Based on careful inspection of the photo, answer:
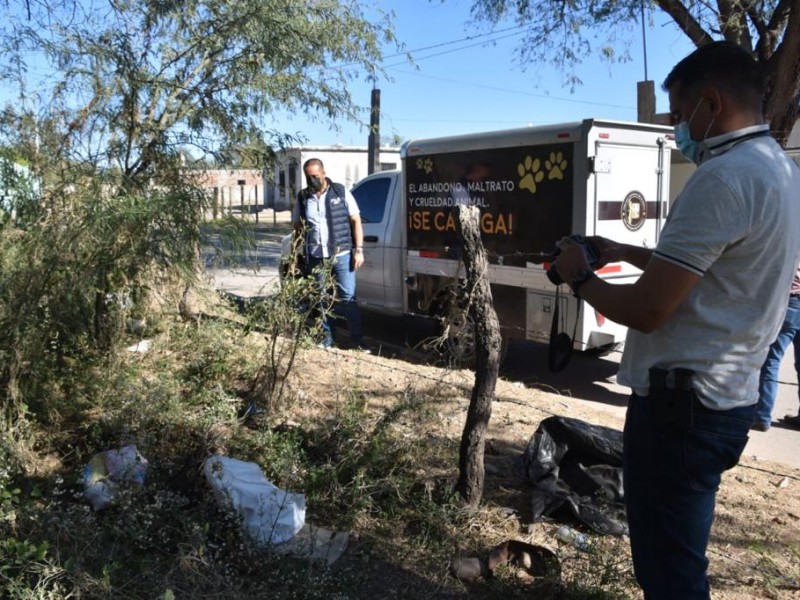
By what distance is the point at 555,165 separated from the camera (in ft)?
20.5

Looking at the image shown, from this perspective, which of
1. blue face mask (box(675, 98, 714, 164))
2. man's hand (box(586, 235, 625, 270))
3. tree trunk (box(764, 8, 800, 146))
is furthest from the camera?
tree trunk (box(764, 8, 800, 146))

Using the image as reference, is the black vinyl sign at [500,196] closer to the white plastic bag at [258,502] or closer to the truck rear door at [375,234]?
the truck rear door at [375,234]

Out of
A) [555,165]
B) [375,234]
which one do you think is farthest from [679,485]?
[375,234]

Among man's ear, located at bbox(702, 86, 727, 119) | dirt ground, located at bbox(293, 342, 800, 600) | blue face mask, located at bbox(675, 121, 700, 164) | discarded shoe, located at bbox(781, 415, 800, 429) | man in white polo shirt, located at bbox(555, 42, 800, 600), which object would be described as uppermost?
man's ear, located at bbox(702, 86, 727, 119)

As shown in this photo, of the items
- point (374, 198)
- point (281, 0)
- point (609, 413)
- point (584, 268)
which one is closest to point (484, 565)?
point (584, 268)

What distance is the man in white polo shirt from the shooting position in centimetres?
182

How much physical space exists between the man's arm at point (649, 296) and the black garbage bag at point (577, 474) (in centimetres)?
172

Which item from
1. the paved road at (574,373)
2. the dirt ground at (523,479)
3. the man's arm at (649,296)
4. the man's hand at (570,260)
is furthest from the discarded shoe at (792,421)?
the man's arm at (649,296)

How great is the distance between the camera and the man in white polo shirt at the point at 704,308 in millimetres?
1817

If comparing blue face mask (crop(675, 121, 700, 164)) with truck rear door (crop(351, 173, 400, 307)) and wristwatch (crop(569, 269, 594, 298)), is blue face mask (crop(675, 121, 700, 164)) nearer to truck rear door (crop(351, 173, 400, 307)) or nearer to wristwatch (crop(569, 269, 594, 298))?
wristwatch (crop(569, 269, 594, 298))

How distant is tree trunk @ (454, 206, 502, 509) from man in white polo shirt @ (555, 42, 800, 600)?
4.39 ft

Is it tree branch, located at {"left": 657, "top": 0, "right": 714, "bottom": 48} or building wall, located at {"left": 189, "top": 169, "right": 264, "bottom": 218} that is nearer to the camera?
building wall, located at {"left": 189, "top": 169, "right": 264, "bottom": 218}

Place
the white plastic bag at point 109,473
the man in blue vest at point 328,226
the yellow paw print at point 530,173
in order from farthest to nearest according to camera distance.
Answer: the man in blue vest at point 328,226, the yellow paw print at point 530,173, the white plastic bag at point 109,473

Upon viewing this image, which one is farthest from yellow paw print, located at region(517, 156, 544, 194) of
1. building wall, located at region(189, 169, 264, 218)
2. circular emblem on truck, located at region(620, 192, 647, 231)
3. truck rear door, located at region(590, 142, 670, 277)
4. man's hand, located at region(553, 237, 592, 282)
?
man's hand, located at region(553, 237, 592, 282)
